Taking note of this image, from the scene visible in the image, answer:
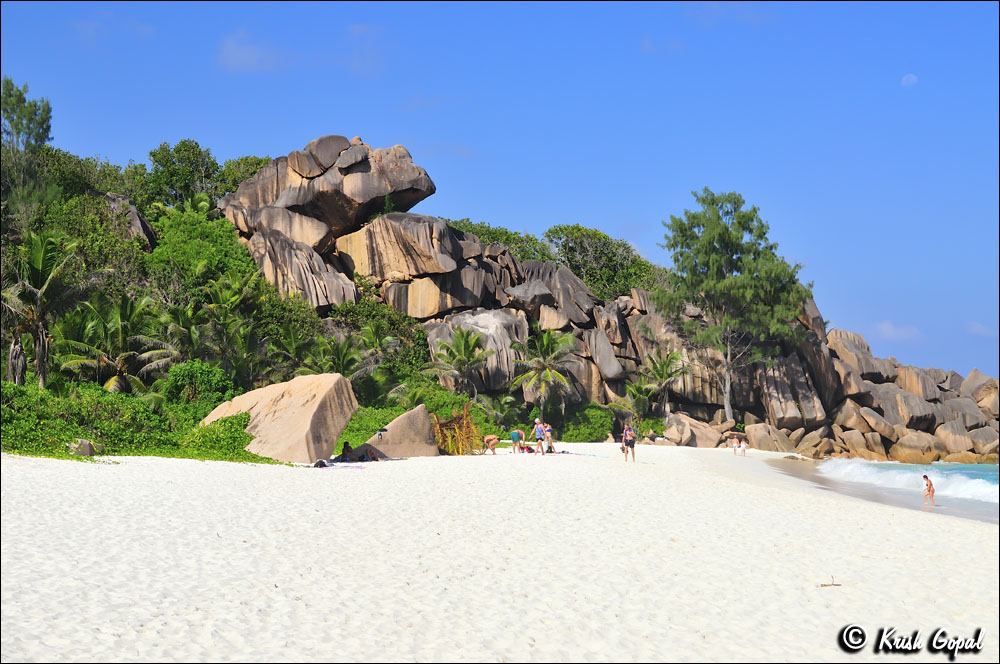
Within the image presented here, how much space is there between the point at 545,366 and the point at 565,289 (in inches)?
447

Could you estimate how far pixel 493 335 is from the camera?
157 feet

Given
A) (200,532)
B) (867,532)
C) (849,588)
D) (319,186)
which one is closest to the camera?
(849,588)

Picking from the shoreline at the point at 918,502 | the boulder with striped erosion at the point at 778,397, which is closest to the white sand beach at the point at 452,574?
the shoreline at the point at 918,502

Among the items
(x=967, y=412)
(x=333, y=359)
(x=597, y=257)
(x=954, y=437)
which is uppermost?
(x=597, y=257)

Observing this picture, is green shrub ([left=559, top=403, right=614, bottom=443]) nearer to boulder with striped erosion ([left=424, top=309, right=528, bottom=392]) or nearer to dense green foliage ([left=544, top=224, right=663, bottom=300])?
boulder with striped erosion ([left=424, top=309, right=528, bottom=392])

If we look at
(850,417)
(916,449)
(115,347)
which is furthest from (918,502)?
(850,417)

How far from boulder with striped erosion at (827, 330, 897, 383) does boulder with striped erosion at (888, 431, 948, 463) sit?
6965mm

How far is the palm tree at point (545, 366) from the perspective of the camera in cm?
4466

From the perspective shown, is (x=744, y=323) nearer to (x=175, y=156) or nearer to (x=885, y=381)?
(x=885, y=381)

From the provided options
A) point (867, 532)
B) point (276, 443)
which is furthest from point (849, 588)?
point (276, 443)

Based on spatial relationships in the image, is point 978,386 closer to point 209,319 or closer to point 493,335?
point 493,335

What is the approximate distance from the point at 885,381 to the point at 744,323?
15.3m

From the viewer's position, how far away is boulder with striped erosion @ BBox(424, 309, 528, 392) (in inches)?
1844

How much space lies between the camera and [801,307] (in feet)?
174
